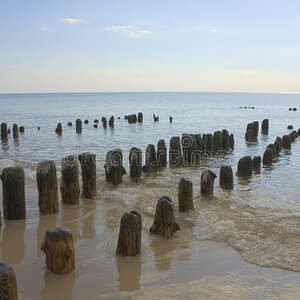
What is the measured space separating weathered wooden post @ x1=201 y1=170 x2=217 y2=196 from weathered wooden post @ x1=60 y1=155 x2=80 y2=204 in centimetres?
331

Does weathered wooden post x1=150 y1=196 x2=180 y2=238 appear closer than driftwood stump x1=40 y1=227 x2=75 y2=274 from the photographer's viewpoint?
No

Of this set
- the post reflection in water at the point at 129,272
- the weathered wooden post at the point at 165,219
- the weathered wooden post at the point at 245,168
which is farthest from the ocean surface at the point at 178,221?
the weathered wooden post at the point at 245,168

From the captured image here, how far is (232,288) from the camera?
4.77 meters

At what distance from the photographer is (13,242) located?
609cm

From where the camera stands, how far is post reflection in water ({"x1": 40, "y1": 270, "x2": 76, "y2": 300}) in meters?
4.50

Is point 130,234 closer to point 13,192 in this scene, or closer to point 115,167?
point 13,192

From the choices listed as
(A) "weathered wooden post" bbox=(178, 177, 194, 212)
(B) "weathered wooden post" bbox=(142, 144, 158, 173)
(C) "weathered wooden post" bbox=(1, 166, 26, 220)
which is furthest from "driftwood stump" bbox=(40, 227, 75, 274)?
(B) "weathered wooden post" bbox=(142, 144, 158, 173)

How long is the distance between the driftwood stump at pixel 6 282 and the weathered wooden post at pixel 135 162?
295 inches

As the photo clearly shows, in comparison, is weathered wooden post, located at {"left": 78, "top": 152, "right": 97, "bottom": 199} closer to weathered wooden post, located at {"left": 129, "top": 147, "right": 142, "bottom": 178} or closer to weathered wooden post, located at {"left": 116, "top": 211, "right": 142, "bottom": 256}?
weathered wooden post, located at {"left": 129, "top": 147, "right": 142, "bottom": 178}

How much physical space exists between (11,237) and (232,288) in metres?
3.97

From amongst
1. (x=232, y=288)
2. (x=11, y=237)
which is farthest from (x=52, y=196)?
(x=232, y=288)

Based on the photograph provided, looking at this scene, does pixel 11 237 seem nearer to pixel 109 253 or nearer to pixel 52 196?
pixel 52 196

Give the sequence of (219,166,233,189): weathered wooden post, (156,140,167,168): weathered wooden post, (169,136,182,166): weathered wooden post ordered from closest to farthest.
→ 1. (219,166,233,189): weathered wooden post
2. (156,140,167,168): weathered wooden post
3. (169,136,182,166): weathered wooden post

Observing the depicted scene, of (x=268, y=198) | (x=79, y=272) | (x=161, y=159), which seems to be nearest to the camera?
(x=79, y=272)
